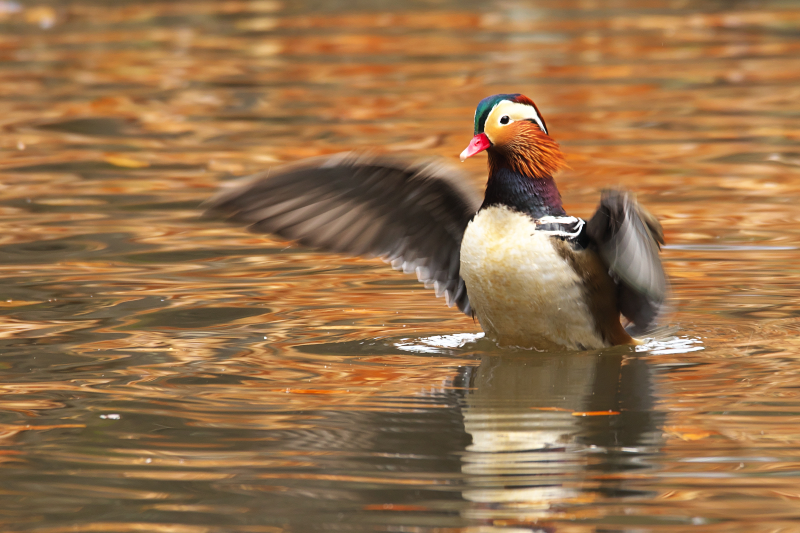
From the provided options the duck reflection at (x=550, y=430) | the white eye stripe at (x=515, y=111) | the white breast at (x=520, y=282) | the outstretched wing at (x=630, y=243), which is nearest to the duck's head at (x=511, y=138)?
the white eye stripe at (x=515, y=111)

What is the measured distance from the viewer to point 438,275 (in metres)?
5.79

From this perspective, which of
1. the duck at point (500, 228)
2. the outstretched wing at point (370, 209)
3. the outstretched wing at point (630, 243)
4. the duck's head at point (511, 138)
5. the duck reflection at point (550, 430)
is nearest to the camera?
the duck reflection at point (550, 430)

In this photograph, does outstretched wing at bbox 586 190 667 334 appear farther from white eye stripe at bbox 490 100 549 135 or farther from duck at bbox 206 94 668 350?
white eye stripe at bbox 490 100 549 135

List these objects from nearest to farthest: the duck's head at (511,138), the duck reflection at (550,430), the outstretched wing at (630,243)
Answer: the duck reflection at (550,430) → the outstretched wing at (630,243) → the duck's head at (511,138)

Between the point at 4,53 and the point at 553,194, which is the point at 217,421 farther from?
the point at 4,53

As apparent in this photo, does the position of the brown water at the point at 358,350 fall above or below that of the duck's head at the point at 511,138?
below

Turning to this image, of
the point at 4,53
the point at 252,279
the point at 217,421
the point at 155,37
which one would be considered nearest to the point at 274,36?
the point at 155,37

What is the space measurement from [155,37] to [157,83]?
476 centimetres

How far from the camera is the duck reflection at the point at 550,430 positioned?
3475 millimetres

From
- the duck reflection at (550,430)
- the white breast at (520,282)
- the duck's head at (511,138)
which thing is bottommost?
the duck reflection at (550,430)

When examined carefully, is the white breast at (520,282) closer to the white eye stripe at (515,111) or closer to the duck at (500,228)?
the duck at (500,228)

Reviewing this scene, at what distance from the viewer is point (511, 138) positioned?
512 cm

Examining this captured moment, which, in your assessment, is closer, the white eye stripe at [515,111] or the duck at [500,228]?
the duck at [500,228]

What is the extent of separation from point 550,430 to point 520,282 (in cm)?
96
